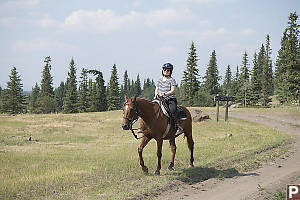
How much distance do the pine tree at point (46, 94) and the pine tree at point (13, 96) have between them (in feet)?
27.9

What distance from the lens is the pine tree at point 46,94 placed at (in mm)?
80500

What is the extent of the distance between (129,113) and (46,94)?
85707 millimetres

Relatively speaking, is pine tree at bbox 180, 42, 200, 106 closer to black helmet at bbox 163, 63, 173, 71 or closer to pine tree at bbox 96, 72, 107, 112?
pine tree at bbox 96, 72, 107, 112

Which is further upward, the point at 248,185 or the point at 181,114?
the point at 181,114

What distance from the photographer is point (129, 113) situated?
8.73 meters

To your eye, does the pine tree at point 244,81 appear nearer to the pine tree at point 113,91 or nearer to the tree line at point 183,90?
the tree line at point 183,90

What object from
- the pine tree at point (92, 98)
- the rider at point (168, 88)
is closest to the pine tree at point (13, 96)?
the pine tree at point (92, 98)

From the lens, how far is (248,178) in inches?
378

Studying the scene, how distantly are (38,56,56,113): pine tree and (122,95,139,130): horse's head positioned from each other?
7786cm

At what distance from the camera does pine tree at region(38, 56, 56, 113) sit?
80500 millimetres

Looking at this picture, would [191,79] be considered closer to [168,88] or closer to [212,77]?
[212,77]

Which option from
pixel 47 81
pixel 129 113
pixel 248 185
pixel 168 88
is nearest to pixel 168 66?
pixel 168 88

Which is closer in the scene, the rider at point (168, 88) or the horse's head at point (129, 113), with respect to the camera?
the horse's head at point (129, 113)

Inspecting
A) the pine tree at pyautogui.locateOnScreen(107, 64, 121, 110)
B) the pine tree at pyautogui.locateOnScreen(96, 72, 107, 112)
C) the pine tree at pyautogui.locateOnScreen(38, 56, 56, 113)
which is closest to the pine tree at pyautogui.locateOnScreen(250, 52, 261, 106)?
the pine tree at pyautogui.locateOnScreen(107, 64, 121, 110)
